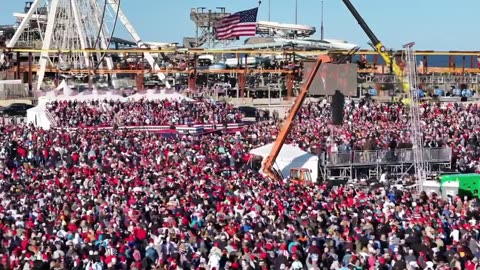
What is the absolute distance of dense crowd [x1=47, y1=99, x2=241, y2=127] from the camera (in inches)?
1727

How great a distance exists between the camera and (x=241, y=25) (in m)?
59.2

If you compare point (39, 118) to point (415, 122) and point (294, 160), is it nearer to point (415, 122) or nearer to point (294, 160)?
point (294, 160)

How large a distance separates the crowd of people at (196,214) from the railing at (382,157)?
132 centimetres

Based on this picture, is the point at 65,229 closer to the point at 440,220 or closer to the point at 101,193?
the point at 101,193

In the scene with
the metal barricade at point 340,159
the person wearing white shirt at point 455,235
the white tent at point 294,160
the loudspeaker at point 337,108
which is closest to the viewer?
the person wearing white shirt at point 455,235

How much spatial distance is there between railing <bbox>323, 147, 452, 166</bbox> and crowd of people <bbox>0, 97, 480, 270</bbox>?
1.32 metres

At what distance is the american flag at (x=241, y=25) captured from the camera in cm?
5906

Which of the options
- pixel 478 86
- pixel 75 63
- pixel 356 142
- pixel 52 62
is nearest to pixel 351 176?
pixel 356 142

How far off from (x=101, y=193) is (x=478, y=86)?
1935 inches

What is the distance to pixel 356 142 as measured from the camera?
3728 centimetres

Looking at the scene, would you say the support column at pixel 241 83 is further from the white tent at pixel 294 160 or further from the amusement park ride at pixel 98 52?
the white tent at pixel 294 160

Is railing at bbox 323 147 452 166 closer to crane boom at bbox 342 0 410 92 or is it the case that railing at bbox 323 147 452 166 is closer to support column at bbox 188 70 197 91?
crane boom at bbox 342 0 410 92

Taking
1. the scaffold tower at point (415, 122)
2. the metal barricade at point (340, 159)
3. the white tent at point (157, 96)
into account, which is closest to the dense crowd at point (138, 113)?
the white tent at point (157, 96)

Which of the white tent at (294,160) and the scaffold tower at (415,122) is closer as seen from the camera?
the scaffold tower at (415,122)
